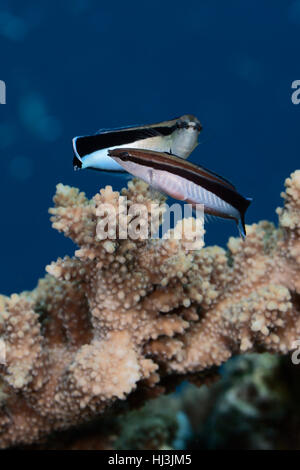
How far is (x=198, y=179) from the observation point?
158 cm

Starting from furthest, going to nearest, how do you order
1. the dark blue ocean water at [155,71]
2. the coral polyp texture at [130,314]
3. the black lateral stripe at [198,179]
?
1. the dark blue ocean water at [155,71]
2. the coral polyp texture at [130,314]
3. the black lateral stripe at [198,179]

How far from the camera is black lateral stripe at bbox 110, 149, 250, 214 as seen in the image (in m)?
1.58

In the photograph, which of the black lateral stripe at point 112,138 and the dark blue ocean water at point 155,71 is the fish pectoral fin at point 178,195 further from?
the dark blue ocean water at point 155,71

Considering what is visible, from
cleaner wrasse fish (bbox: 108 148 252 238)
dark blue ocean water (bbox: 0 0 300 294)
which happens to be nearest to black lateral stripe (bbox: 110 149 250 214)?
cleaner wrasse fish (bbox: 108 148 252 238)

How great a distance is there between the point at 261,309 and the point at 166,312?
1.73 feet

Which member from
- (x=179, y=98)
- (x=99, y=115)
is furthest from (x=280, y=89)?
(x=99, y=115)

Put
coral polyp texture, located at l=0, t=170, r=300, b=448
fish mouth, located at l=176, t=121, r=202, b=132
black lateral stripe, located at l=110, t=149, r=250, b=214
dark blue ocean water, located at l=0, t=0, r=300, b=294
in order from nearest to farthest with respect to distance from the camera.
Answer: black lateral stripe, located at l=110, t=149, r=250, b=214, fish mouth, located at l=176, t=121, r=202, b=132, coral polyp texture, located at l=0, t=170, r=300, b=448, dark blue ocean water, located at l=0, t=0, r=300, b=294

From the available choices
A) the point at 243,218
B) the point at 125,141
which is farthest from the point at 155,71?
the point at 243,218

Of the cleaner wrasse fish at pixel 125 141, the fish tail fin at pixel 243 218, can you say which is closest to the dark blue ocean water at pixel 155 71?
the cleaner wrasse fish at pixel 125 141

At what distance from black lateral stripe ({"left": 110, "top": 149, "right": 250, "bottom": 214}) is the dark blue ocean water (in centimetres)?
1518

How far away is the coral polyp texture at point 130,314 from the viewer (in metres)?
2.01

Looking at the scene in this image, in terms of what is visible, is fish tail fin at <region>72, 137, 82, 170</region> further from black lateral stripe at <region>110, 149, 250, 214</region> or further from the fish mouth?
the fish mouth

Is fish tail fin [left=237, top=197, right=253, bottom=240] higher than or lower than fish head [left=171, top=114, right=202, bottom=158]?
lower

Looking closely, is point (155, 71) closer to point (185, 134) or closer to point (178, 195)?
point (185, 134)
